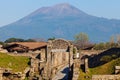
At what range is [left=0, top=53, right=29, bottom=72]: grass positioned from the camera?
56.5 m

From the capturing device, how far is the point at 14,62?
59125 mm

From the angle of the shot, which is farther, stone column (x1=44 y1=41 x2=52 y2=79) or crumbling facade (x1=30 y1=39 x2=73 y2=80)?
crumbling facade (x1=30 y1=39 x2=73 y2=80)

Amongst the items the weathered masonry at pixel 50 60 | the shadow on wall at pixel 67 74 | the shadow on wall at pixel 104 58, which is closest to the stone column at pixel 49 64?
the weathered masonry at pixel 50 60

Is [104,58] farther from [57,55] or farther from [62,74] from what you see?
[57,55]

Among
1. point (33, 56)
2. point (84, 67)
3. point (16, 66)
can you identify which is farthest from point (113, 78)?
point (33, 56)

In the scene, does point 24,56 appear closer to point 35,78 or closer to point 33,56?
point 33,56

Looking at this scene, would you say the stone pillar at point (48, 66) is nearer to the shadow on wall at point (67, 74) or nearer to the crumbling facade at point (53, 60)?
the crumbling facade at point (53, 60)

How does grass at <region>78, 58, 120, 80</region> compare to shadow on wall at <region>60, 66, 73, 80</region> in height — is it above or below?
above

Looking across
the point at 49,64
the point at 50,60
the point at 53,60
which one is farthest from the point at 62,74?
the point at 53,60

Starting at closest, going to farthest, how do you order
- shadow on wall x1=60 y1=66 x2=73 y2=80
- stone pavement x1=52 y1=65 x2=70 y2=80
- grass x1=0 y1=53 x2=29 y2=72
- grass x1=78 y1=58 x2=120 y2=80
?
1. grass x1=78 y1=58 x2=120 y2=80
2. shadow on wall x1=60 y1=66 x2=73 y2=80
3. stone pavement x1=52 y1=65 x2=70 y2=80
4. grass x1=0 y1=53 x2=29 y2=72

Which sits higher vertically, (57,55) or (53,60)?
(57,55)

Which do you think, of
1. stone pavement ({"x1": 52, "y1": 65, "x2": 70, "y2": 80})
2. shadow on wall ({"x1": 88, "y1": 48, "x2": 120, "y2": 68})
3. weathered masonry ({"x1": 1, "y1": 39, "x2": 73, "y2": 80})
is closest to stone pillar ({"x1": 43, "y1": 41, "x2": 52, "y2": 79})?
weathered masonry ({"x1": 1, "y1": 39, "x2": 73, "y2": 80})

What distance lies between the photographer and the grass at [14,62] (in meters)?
56.5

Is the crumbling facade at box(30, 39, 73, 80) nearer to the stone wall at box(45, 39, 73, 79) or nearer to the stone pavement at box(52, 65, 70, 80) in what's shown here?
the stone wall at box(45, 39, 73, 79)
